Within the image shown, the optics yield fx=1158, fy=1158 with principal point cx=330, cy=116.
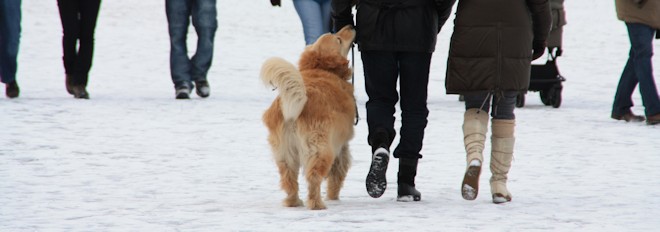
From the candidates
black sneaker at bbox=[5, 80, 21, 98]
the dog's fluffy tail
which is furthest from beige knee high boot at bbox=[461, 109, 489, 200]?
black sneaker at bbox=[5, 80, 21, 98]

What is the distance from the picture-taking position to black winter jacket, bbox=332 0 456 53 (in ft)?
19.3

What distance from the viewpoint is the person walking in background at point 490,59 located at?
19.2 feet

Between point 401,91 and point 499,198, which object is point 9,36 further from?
point 499,198

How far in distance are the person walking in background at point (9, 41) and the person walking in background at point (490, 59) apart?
6.14 meters

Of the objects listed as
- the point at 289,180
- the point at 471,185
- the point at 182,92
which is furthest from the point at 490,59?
the point at 182,92

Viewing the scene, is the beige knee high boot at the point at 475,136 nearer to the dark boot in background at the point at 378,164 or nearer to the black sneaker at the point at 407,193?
the black sneaker at the point at 407,193

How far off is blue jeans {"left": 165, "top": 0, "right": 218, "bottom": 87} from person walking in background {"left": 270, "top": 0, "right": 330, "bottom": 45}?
1.00 meters

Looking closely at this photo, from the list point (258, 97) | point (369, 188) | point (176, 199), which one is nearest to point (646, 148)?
point (369, 188)

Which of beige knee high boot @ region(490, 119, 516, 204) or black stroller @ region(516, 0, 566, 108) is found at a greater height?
beige knee high boot @ region(490, 119, 516, 204)

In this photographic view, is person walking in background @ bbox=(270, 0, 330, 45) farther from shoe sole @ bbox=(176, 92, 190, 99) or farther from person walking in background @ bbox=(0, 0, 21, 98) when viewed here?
person walking in background @ bbox=(0, 0, 21, 98)

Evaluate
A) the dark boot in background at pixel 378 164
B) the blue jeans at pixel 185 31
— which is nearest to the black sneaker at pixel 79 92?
the blue jeans at pixel 185 31

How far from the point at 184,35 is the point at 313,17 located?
1498mm

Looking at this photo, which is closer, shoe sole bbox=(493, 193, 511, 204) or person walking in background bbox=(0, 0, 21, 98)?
shoe sole bbox=(493, 193, 511, 204)

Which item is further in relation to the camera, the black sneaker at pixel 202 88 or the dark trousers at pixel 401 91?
the black sneaker at pixel 202 88
